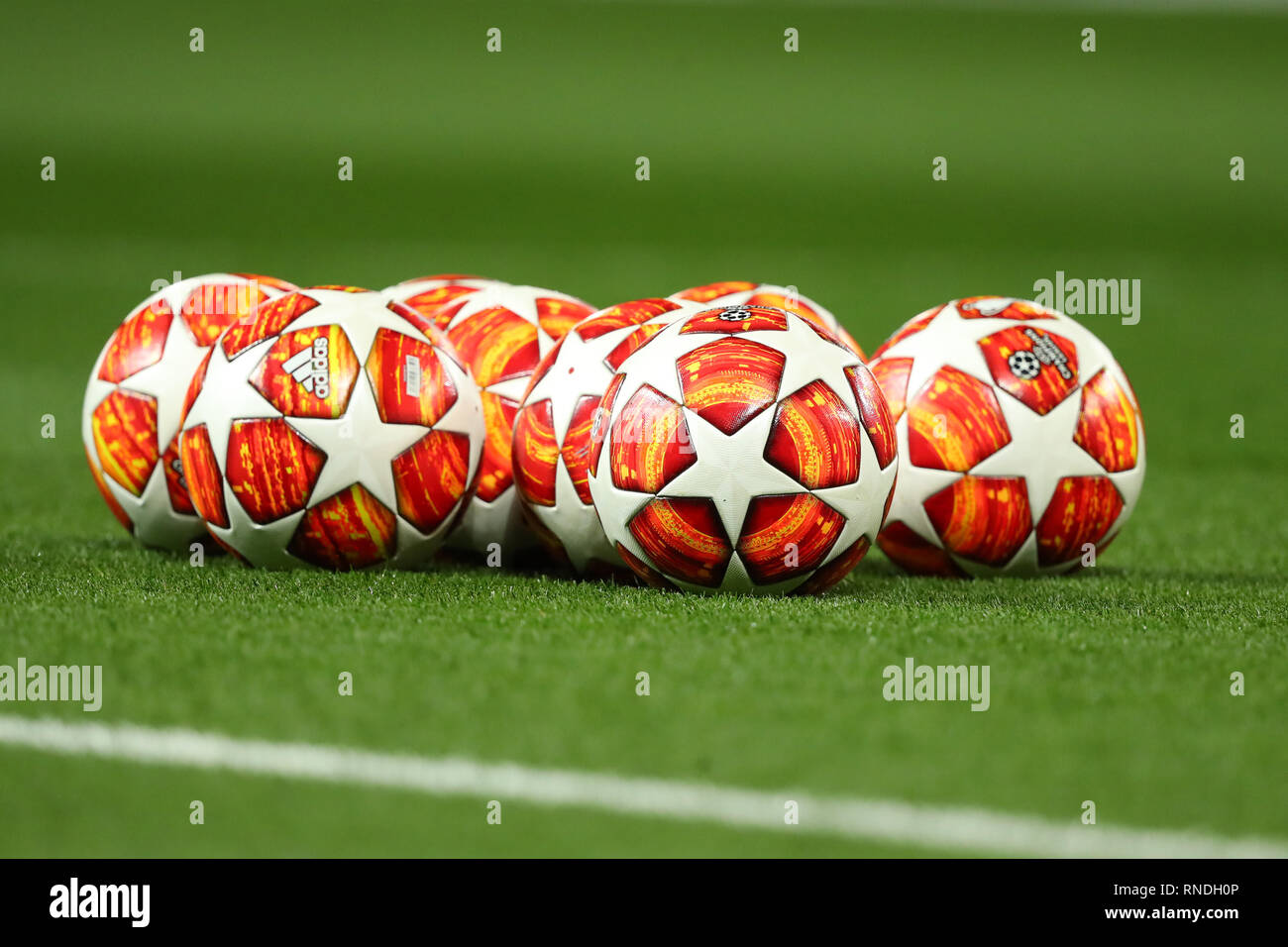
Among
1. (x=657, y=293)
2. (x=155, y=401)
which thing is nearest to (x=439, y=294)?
(x=155, y=401)

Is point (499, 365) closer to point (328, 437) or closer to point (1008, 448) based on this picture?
point (328, 437)

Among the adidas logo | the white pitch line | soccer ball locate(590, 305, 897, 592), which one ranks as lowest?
the white pitch line

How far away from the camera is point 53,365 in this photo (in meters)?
18.8

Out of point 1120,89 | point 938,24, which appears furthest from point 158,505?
point 938,24

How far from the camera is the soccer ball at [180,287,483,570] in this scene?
768 centimetres

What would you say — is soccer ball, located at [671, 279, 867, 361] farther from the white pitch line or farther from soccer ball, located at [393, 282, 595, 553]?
the white pitch line

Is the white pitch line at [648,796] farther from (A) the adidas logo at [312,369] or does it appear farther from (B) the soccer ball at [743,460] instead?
(A) the adidas logo at [312,369]

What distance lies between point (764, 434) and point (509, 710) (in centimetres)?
→ 212

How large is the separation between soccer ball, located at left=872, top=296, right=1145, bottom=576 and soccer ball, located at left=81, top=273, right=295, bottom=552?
356cm

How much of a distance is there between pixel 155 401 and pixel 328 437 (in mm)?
1401

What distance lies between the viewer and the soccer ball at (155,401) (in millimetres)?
8547

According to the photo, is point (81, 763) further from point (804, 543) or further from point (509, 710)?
point (804, 543)

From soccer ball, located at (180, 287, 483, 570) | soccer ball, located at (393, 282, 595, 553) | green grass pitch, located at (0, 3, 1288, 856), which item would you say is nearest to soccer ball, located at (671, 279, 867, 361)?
soccer ball, located at (393, 282, 595, 553)

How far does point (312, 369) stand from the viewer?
772 cm
